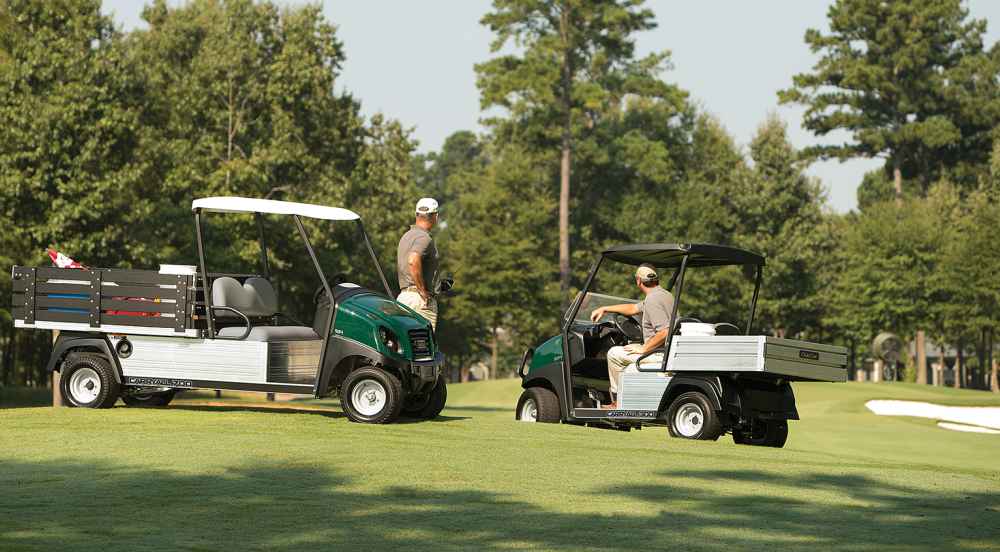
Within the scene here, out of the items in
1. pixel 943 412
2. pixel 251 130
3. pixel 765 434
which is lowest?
pixel 943 412

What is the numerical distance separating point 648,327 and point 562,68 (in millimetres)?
48671

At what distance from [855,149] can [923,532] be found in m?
64.9

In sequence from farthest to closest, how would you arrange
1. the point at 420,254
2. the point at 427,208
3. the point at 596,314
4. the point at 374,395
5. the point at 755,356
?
the point at 596,314
the point at 427,208
the point at 420,254
the point at 374,395
the point at 755,356

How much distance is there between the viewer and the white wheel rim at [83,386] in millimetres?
14539

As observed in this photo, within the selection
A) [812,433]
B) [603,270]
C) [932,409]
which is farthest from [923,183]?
[812,433]

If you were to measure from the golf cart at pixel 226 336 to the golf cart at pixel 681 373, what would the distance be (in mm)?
1503

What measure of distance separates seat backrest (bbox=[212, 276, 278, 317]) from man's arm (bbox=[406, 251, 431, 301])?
66.0 inches

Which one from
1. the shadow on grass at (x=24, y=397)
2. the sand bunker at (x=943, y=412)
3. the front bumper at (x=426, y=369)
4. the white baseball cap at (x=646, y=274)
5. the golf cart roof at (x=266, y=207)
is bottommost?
the shadow on grass at (x=24, y=397)

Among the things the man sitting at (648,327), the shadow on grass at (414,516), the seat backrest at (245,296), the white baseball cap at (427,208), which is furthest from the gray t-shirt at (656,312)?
the shadow on grass at (414,516)

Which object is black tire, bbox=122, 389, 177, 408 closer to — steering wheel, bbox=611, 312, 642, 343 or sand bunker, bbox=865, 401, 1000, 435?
steering wheel, bbox=611, 312, 642, 343

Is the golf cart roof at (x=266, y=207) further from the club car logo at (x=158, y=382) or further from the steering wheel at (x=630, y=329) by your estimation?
the steering wheel at (x=630, y=329)

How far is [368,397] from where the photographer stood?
1359 cm

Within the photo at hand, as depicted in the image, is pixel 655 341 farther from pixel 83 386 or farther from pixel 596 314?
pixel 83 386

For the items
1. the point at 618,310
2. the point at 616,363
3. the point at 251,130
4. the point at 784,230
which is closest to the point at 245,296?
the point at 616,363
